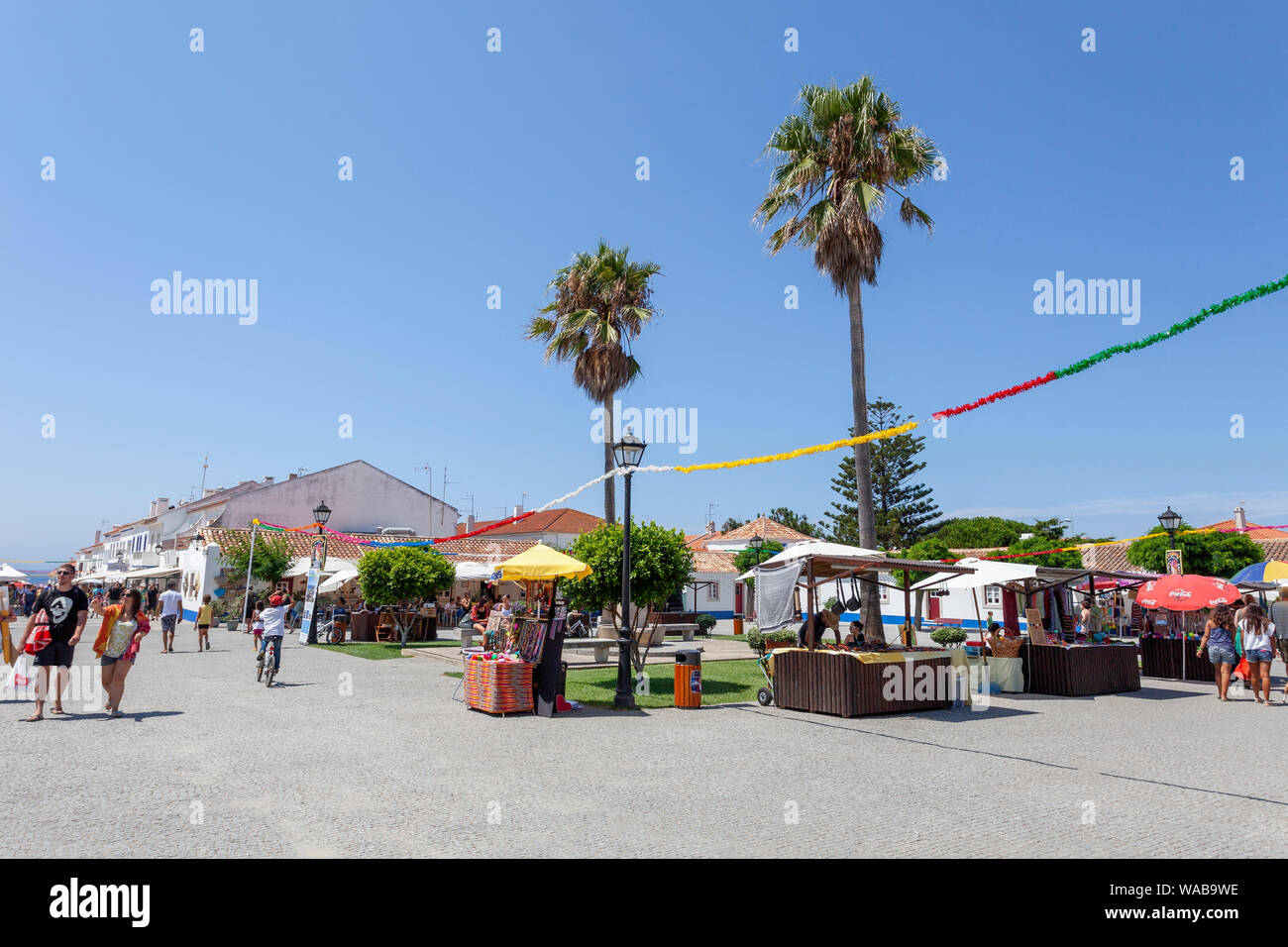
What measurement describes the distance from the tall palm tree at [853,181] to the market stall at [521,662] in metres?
8.16

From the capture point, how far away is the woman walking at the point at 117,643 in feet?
33.7

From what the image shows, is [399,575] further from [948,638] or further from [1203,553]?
[1203,553]

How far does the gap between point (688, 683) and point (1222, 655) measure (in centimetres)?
891

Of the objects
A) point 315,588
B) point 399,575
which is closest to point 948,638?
point 399,575

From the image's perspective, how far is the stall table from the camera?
55.8 feet

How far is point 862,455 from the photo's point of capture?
56.7 feet

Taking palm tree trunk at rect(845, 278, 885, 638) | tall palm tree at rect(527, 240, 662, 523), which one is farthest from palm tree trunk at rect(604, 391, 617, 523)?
palm tree trunk at rect(845, 278, 885, 638)

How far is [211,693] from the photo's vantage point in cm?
1334

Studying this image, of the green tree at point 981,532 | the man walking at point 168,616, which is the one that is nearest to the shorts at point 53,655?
the man walking at point 168,616

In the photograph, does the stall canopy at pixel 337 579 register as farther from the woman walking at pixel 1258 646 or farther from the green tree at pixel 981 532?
the green tree at pixel 981 532

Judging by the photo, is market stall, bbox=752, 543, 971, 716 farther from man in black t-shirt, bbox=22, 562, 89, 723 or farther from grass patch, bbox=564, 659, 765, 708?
man in black t-shirt, bbox=22, 562, 89, 723

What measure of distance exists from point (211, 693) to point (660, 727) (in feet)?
24.9
